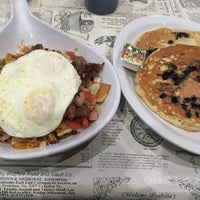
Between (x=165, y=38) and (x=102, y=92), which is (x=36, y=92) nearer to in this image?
(x=102, y=92)

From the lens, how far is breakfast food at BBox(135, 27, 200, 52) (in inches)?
48.1

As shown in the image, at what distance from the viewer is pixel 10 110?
0.85 m

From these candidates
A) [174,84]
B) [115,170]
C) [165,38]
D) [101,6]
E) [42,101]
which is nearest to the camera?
[42,101]

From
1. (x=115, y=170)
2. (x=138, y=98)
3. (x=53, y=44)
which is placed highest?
(x=53, y=44)

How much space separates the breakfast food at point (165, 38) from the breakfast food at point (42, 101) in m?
0.33

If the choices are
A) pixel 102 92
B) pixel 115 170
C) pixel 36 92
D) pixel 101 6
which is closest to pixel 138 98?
pixel 102 92

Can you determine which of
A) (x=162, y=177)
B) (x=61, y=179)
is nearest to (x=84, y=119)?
(x=61, y=179)

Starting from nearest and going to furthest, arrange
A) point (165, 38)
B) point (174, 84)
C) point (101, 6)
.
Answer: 1. point (174, 84)
2. point (165, 38)
3. point (101, 6)

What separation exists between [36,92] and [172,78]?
19.2 inches

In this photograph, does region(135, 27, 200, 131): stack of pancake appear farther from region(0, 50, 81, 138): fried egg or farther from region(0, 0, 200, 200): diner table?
region(0, 50, 81, 138): fried egg

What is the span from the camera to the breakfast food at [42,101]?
85 centimetres

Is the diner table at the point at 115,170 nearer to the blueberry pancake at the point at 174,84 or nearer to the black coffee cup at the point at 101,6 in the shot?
the blueberry pancake at the point at 174,84

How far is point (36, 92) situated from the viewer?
34.3 inches

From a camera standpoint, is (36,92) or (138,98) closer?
(36,92)
